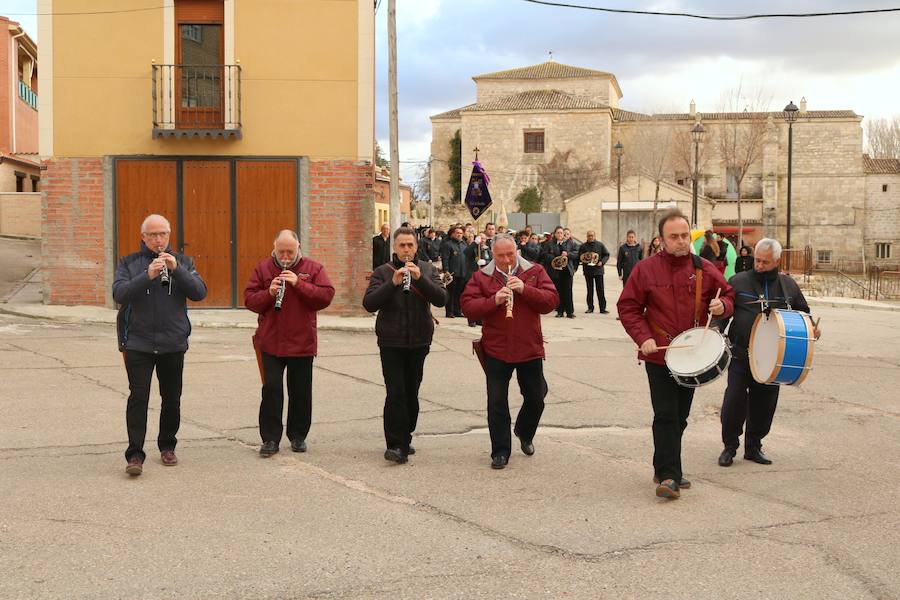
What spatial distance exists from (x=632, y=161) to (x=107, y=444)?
59.7 meters

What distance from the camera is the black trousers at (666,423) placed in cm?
663

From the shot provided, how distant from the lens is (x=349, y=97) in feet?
60.0

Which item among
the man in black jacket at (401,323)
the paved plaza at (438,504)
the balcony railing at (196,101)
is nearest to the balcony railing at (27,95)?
the balcony railing at (196,101)

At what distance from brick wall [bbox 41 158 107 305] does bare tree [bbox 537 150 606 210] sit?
48.3 m

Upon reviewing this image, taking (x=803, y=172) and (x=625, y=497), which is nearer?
(x=625, y=497)

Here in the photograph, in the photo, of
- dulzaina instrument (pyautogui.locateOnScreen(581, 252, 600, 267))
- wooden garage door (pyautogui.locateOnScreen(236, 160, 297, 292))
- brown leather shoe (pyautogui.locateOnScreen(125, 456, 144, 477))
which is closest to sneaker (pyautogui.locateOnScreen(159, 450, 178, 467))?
brown leather shoe (pyautogui.locateOnScreen(125, 456, 144, 477))

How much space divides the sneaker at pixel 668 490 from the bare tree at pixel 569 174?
193 feet

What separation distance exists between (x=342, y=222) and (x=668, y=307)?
1223 centimetres

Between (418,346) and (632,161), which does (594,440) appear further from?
(632,161)

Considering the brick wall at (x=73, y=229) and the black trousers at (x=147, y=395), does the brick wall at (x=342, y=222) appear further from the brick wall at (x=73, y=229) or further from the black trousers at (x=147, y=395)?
the black trousers at (x=147, y=395)

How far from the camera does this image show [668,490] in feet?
21.3

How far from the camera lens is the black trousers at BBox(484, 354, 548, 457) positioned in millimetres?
7469

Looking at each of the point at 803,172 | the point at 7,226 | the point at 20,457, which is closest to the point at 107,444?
the point at 20,457

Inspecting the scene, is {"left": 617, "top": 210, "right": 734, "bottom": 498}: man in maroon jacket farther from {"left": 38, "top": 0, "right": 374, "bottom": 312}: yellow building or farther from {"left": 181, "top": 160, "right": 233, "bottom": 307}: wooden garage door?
{"left": 181, "top": 160, "right": 233, "bottom": 307}: wooden garage door
